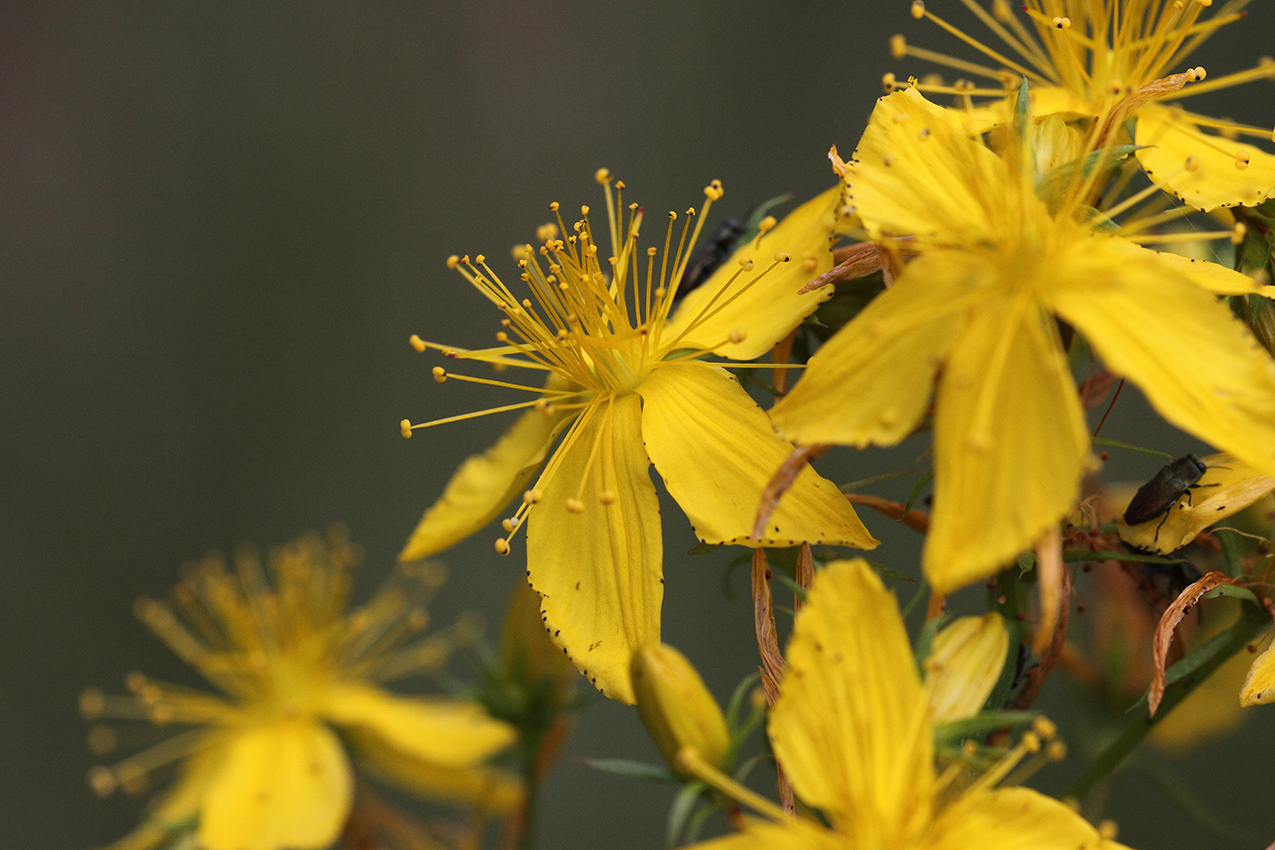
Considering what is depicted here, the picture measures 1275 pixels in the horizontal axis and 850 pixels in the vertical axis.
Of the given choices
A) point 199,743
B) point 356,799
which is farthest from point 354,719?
point 199,743

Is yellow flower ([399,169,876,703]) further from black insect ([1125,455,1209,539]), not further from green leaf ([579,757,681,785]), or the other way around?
black insect ([1125,455,1209,539])

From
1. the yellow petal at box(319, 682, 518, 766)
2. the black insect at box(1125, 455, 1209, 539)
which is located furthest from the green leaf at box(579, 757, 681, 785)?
the yellow petal at box(319, 682, 518, 766)

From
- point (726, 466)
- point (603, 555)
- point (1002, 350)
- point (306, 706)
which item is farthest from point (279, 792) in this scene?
point (1002, 350)

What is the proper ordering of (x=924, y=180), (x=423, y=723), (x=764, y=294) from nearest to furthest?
(x=924, y=180)
(x=764, y=294)
(x=423, y=723)

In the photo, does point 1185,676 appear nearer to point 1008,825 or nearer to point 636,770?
point 1008,825

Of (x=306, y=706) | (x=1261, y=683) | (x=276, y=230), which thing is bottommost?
Result: (x=306, y=706)

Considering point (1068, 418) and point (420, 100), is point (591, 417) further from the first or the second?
point (420, 100)
